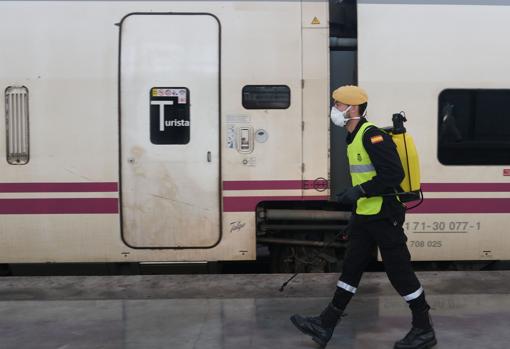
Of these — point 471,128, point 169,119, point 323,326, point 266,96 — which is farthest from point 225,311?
point 471,128

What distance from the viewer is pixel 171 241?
16.9 feet

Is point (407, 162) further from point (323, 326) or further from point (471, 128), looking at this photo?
point (471, 128)

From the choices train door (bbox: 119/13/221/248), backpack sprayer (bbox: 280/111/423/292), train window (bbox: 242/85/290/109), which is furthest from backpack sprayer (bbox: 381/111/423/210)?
train door (bbox: 119/13/221/248)

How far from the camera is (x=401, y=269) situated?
3520 mm

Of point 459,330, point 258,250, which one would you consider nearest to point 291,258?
point 258,250

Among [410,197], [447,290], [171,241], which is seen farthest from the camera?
[171,241]

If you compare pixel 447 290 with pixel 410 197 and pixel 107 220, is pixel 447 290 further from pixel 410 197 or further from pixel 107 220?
pixel 107 220

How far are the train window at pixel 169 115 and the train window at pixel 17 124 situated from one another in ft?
3.70

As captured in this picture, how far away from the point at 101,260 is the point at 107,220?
39cm

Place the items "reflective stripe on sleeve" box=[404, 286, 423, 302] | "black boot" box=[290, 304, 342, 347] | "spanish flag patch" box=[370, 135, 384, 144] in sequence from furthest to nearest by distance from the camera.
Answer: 1. "black boot" box=[290, 304, 342, 347]
2. "reflective stripe on sleeve" box=[404, 286, 423, 302]
3. "spanish flag patch" box=[370, 135, 384, 144]

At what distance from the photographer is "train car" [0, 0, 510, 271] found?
5.05 m

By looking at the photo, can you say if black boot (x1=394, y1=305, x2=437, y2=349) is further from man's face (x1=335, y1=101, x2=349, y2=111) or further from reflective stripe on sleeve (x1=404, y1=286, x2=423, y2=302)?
man's face (x1=335, y1=101, x2=349, y2=111)

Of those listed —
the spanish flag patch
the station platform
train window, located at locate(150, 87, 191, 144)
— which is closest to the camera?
the spanish flag patch

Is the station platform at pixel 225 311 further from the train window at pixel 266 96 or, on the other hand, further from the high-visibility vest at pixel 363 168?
the train window at pixel 266 96
